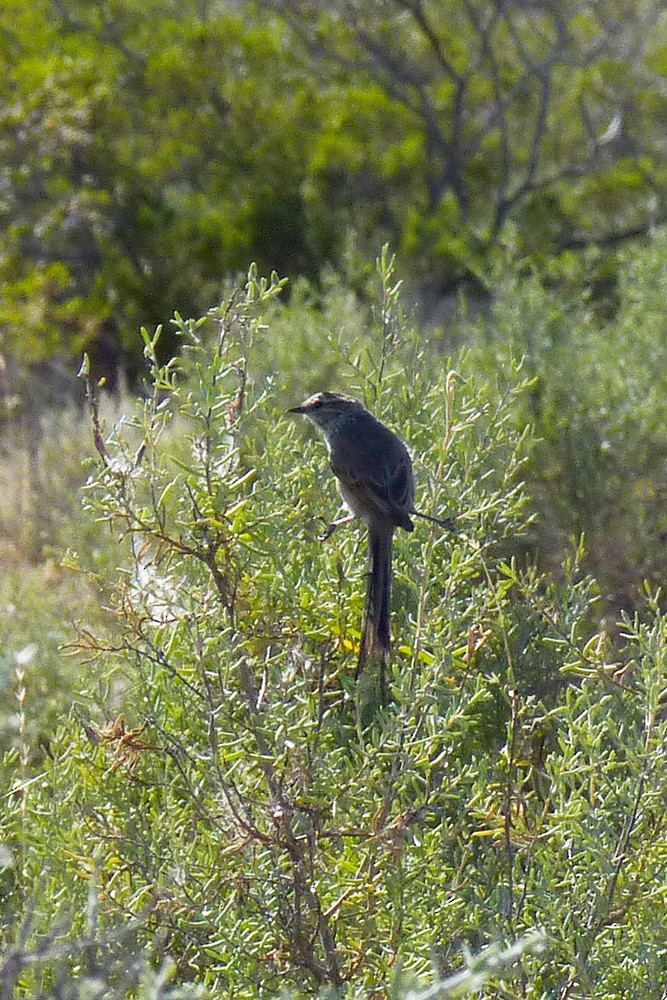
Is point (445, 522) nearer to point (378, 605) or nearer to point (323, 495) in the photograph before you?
point (378, 605)

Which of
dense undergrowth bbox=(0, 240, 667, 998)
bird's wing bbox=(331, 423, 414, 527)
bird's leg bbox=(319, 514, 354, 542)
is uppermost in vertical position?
bird's wing bbox=(331, 423, 414, 527)

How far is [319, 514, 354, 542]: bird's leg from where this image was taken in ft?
9.87

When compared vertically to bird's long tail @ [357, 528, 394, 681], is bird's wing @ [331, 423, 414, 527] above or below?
above

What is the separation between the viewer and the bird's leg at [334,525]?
3008mm

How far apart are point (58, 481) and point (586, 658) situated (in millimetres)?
4950

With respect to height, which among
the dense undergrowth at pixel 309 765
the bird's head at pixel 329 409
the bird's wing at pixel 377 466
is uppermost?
the bird's head at pixel 329 409

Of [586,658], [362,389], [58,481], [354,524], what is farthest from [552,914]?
[58,481]

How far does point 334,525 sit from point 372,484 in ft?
1.03

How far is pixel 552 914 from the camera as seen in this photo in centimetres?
213

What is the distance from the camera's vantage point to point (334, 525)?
303 cm

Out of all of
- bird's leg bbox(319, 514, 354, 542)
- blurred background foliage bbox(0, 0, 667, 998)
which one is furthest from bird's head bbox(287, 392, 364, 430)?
bird's leg bbox(319, 514, 354, 542)

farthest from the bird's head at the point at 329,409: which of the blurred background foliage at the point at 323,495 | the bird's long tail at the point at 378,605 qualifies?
the bird's long tail at the point at 378,605

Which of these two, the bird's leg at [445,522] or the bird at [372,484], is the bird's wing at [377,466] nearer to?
the bird at [372,484]

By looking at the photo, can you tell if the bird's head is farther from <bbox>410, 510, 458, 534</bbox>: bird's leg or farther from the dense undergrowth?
<bbox>410, 510, 458, 534</bbox>: bird's leg
